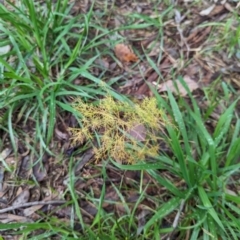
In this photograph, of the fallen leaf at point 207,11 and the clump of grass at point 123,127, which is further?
the fallen leaf at point 207,11

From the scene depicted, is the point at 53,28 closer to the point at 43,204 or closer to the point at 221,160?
the point at 43,204

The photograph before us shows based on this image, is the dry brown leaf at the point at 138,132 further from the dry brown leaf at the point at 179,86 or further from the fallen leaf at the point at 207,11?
the fallen leaf at the point at 207,11

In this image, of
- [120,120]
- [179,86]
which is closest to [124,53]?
[179,86]

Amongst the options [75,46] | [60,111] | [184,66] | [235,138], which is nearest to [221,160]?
[235,138]

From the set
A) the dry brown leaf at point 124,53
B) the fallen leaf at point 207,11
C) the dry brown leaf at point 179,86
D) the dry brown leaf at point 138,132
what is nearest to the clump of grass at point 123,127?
the dry brown leaf at point 138,132

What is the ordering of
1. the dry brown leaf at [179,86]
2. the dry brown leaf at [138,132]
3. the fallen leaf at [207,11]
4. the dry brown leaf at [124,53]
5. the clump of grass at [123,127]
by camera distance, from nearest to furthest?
the clump of grass at [123,127] → the dry brown leaf at [138,132] → the dry brown leaf at [179,86] → the dry brown leaf at [124,53] → the fallen leaf at [207,11]

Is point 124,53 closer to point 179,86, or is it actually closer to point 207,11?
point 179,86

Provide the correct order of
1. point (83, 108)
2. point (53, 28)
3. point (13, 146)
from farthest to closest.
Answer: point (53, 28)
point (13, 146)
point (83, 108)

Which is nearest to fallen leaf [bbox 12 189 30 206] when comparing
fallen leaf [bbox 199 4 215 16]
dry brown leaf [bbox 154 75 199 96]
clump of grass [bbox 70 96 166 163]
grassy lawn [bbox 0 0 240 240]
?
grassy lawn [bbox 0 0 240 240]
